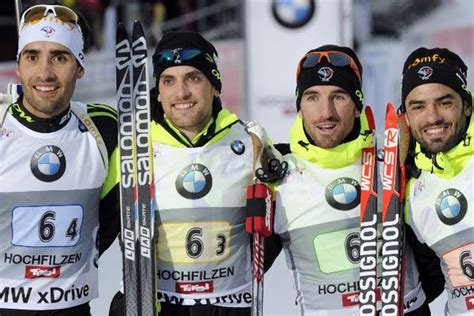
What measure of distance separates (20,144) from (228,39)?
9.34 meters

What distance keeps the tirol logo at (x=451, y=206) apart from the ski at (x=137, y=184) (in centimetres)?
135

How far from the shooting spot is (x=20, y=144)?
17.5 ft

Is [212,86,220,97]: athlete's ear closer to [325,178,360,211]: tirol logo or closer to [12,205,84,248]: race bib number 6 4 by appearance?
[325,178,360,211]: tirol logo

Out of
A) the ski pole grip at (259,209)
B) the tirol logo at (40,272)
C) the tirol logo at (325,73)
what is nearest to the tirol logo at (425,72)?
the tirol logo at (325,73)

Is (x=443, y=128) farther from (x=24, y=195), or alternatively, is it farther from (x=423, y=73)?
(x=24, y=195)

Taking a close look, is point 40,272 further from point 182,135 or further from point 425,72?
point 425,72

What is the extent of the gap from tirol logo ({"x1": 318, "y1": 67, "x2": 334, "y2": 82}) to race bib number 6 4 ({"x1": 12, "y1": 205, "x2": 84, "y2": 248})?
1.33 meters

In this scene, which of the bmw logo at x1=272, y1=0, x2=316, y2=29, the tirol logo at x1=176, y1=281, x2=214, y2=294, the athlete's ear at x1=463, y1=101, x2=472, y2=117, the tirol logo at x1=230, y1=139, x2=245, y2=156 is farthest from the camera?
the bmw logo at x1=272, y1=0, x2=316, y2=29

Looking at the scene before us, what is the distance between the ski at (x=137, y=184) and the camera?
537 centimetres

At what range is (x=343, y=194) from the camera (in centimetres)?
534

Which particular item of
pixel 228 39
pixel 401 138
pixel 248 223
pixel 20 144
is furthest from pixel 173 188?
pixel 228 39

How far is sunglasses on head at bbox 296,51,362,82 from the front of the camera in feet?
17.7

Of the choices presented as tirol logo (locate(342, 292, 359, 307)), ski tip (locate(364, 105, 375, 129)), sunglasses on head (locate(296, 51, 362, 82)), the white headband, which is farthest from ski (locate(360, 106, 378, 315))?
the white headband

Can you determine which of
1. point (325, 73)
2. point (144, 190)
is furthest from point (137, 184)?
point (325, 73)
